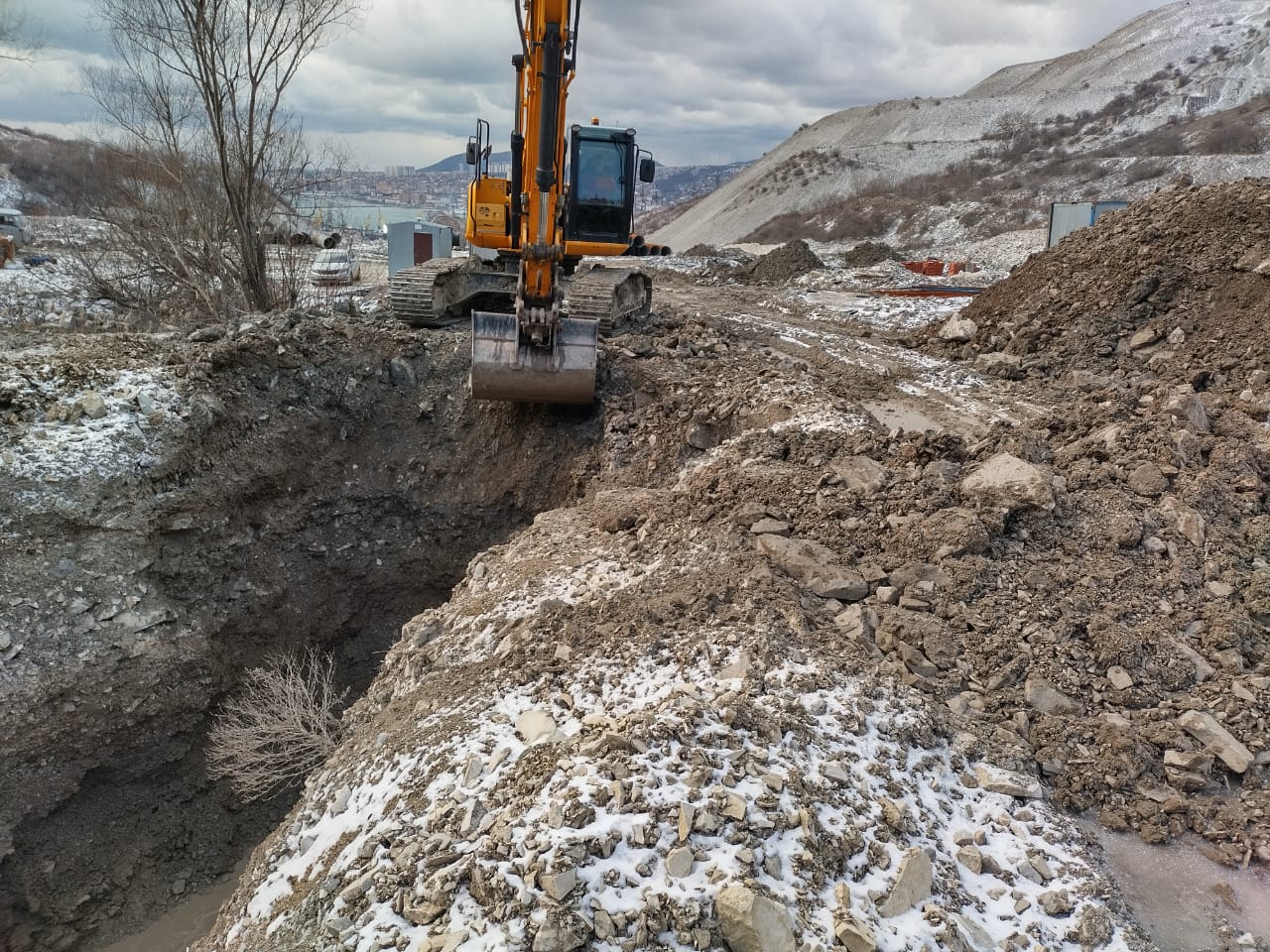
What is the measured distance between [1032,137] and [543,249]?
146 ft

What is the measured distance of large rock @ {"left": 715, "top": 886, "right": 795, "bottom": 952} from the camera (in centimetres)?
265

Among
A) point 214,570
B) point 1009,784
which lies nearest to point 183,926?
point 214,570

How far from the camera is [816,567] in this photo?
15.8 ft

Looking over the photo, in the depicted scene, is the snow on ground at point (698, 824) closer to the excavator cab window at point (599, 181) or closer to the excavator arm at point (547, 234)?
the excavator arm at point (547, 234)

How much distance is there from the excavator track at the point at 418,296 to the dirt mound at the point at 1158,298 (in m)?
6.53

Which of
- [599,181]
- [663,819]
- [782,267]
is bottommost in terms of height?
[663,819]

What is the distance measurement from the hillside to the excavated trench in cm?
2478

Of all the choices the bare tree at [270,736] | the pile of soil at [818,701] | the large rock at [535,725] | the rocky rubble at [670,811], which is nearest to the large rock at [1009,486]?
the pile of soil at [818,701]

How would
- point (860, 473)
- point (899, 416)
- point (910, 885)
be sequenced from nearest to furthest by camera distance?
point (910, 885), point (860, 473), point (899, 416)

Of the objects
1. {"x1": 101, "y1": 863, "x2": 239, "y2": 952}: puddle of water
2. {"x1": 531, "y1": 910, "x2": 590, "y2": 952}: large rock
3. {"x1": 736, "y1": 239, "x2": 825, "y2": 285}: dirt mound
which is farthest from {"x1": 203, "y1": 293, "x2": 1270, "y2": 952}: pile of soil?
{"x1": 736, "y1": 239, "x2": 825, "y2": 285}: dirt mound

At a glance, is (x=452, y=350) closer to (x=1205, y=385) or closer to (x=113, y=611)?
(x=113, y=611)

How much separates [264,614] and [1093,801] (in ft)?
21.9

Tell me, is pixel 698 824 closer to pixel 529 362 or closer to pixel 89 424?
pixel 529 362

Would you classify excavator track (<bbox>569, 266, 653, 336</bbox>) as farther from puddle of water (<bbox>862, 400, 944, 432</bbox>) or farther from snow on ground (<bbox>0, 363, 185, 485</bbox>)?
snow on ground (<bbox>0, 363, 185, 485</bbox>)
